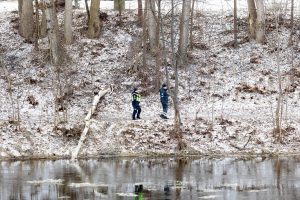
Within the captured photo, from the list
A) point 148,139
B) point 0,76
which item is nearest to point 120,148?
point 148,139

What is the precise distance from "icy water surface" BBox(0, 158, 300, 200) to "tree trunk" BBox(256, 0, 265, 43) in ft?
46.7

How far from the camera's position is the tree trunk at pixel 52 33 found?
34281 millimetres

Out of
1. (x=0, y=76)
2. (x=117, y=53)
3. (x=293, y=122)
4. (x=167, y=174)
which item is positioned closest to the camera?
(x=167, y=174)

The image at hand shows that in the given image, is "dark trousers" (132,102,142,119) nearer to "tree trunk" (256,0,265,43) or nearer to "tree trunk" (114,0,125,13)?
"tree trunk" (256,0,265,43)

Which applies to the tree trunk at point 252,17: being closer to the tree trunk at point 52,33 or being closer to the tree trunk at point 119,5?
the tree trunk at point 119,5

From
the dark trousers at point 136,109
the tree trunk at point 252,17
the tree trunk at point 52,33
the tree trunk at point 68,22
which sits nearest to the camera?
the dark trousers at point 136,109

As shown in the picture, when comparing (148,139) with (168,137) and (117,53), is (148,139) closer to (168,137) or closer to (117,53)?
(168,137)

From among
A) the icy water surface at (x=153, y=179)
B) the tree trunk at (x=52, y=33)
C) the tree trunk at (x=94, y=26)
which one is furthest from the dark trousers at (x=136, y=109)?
the tree trunk at (x=94, y=26)

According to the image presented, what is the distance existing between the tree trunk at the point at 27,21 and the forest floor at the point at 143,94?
20.6 inches

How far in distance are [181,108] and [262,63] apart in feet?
22.9

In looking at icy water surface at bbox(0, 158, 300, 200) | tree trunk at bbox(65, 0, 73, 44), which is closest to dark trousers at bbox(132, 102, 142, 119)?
icy water surface at bbox(0, 158, 300, 200)

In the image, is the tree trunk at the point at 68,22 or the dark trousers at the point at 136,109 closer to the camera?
the dark trousers at the point at 136,109

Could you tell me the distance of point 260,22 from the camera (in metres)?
38.7

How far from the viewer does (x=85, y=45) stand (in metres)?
38.9
